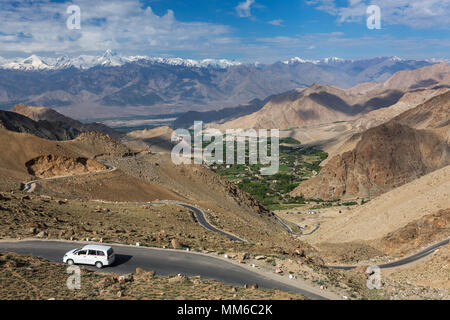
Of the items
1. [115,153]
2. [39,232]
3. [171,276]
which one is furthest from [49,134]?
[171,276]

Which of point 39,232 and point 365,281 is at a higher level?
point 39,232

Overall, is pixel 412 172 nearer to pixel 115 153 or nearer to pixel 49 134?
pixel 115 153

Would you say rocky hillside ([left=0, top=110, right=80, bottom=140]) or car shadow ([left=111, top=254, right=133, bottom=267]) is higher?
rocky hillside ([left=0, top=110, right=80, bottom=140])

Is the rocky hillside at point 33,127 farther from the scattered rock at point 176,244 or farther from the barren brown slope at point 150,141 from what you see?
the scattered rock at point 176,244

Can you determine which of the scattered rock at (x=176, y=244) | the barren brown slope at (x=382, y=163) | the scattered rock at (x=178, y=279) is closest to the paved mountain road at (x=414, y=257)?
the scattered rock at (x=176, y=244)

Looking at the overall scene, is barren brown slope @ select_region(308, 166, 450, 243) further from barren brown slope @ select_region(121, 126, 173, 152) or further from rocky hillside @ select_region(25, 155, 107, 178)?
barren brown slope @ select_region(121, 126, 173, 152)

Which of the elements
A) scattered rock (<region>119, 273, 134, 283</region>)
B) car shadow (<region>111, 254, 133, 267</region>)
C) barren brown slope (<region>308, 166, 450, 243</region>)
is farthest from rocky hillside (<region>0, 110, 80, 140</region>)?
scattered rock (<region>119, 273, 134, 283</region>)

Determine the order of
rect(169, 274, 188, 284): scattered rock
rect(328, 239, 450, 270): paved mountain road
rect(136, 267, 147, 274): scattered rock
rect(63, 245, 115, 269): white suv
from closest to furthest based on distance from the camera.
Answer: rect(169, 274, 188, 284): scattered rock
rect(136, 267, 147, 274): scattered rock
rect(63, 245, 115, 269): white suv
rect(328, 239, 450, 270): paved mountain road
